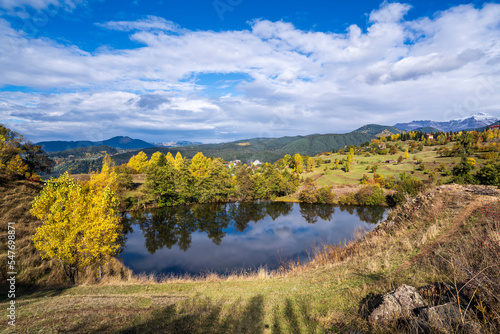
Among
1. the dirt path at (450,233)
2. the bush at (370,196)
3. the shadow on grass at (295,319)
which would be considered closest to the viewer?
the shadow on grass at (295,319)

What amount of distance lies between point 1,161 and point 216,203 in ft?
127

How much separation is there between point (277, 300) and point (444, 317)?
553 cm

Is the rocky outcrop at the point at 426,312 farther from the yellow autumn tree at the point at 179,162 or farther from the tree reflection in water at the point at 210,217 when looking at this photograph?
the yellow autumn tree at the point at 179,162

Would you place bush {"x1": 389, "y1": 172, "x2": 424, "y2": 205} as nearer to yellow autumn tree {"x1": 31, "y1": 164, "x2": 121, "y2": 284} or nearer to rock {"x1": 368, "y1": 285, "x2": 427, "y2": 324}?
rock {"x1": 368, "y1": 285, "x2": 427, "y2": 324}

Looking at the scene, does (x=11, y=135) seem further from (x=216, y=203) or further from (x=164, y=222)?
(x=216, y=203)

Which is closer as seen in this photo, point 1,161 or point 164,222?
point 1,161

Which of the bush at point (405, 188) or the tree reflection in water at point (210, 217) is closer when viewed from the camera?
the tree reflection in water at point (210, 217)

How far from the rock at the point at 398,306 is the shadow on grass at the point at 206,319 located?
3248 mm

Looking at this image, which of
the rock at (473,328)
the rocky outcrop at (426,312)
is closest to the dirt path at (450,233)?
the rocky outcrop at (426,312)

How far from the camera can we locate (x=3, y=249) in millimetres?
15375

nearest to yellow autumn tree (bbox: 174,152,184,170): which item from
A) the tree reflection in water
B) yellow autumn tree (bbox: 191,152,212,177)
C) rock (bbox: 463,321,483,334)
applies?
yellow autumn tree (bbox: 191,152,212,177)

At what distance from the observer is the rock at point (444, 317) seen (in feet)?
11.7

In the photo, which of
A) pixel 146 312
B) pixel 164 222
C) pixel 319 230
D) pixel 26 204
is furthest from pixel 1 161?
pixel 319 230

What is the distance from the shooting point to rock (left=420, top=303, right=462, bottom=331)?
3576 mm
